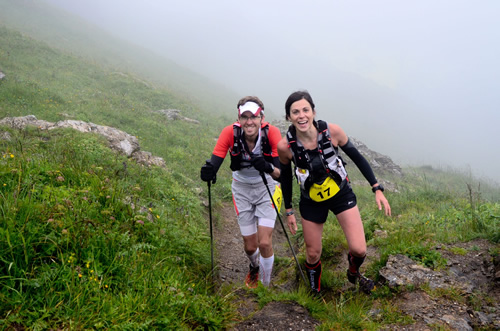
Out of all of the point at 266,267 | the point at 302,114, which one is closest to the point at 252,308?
the point at 266,267

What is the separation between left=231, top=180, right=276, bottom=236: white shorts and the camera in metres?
4.82

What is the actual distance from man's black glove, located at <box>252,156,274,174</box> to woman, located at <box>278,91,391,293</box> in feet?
0.82

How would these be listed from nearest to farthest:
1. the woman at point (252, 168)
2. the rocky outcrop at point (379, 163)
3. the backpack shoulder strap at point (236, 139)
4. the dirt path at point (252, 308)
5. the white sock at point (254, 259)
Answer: the dirt path at point (252, 308) → the woman at point (252, 168) → the backpack shoulder strap at point (236, 139) → the white sock at point (254, 259) → the rocky outcrop at point (379, 163)

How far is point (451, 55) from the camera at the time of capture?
182m

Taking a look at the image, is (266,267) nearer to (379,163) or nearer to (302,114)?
(302,114)

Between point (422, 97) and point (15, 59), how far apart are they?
146279mm

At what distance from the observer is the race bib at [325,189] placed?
157 inches

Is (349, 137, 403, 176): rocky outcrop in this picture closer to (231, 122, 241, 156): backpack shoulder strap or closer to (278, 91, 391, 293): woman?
(278, 91, 391, 293): woman

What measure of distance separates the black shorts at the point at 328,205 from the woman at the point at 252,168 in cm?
71

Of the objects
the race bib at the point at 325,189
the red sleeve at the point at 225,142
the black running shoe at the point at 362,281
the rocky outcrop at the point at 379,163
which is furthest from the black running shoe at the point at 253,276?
the rocky outcrop at the point at 379,163

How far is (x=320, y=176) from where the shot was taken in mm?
3982

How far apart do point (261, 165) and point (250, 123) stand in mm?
671

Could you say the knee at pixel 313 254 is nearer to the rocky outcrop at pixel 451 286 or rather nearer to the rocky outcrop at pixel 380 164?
the rocky outcrop at pixel 451 286

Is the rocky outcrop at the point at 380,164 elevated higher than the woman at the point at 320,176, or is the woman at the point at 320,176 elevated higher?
the rocky outcrop at the point at 380,164
